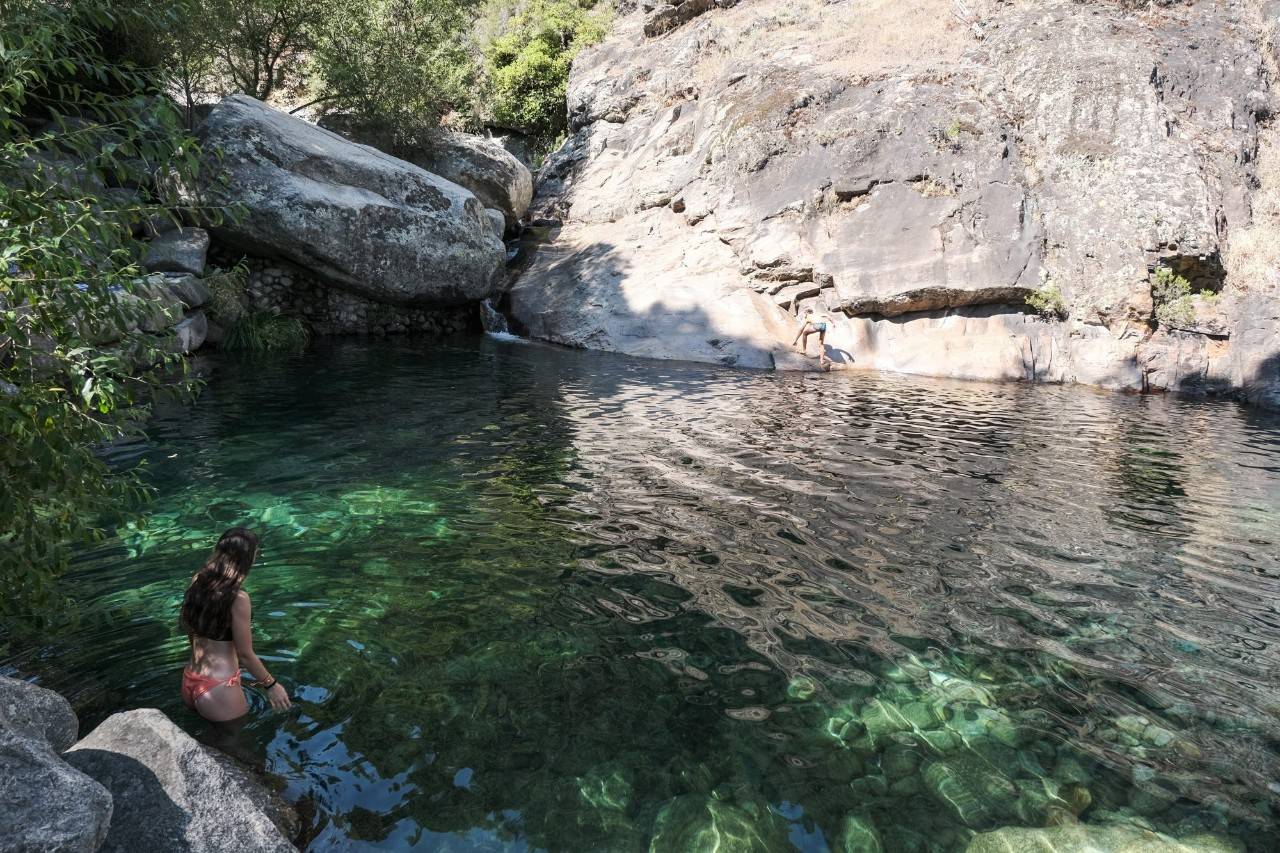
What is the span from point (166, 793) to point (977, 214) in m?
20.5

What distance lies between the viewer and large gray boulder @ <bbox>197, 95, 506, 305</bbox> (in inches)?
648

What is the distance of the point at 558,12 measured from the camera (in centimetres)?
3216

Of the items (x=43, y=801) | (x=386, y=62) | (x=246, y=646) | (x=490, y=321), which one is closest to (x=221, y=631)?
(x=246, y=646)

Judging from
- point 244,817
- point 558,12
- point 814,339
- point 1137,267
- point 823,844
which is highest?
point 558,12

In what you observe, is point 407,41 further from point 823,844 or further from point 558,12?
point 823,844

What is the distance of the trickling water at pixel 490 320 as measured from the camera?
2205cm

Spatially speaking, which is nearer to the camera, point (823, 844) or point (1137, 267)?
point (823, 844)

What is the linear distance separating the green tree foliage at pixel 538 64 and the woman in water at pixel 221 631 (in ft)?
98.5

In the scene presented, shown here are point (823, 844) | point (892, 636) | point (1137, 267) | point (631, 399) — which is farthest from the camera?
point (1137, 267)

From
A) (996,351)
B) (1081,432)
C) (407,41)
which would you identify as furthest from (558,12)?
(1081,432)

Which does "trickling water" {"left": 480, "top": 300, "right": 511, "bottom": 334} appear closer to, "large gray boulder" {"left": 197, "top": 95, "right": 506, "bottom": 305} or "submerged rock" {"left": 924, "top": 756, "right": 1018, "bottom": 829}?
"large gray boulder" {"left": 197, "top": 95, "right": 506, "bottom": 305}

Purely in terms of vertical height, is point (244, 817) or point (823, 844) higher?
point (244, 817)

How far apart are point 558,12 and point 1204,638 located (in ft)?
111

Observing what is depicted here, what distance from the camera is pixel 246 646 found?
13.2 ft
